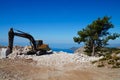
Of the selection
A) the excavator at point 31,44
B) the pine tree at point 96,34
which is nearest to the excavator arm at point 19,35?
the excavator at point 31,44

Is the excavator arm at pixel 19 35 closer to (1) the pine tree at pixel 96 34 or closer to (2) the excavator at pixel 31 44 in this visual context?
(2) the excavator at pixel 31 44

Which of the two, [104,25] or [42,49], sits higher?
[104,25]

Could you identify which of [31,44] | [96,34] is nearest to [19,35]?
[31,44]

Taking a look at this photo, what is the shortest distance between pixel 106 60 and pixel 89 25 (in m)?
13.2

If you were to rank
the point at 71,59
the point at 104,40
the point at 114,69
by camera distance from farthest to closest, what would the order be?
the point at 104,40, the point at 71,59, the point at 114,69

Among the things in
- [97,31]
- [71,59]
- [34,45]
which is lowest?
[71,59]

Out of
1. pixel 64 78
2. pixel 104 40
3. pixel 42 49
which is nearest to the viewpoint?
pixel 64 78

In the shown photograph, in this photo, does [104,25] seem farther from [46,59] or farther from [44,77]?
[44,77]

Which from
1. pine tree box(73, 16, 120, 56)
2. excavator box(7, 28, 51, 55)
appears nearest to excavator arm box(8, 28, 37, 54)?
excavator box(7, 28, 51, 55)

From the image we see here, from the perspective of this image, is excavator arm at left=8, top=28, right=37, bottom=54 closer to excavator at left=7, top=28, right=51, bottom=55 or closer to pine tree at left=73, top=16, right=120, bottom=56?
excavator at left=7, top=28, right=51, bottom=55

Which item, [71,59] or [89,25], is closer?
[71,59]

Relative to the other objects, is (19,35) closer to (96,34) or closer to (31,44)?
(31,44)

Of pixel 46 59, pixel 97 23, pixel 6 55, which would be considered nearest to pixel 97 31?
pixel 97 23

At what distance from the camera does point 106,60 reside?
23719mm
